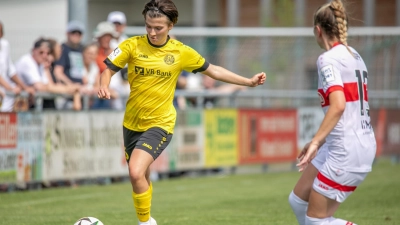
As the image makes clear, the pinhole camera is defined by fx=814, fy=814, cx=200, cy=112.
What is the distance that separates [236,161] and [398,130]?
198 inches

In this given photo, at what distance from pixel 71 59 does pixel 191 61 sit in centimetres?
662

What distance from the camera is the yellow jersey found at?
8062 millimetres

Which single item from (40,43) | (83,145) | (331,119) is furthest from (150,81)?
(40,43)

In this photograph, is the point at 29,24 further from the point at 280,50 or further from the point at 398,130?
the point at 398,130

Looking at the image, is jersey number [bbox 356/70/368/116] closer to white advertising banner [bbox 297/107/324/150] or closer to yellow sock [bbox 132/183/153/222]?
yellow sock [bbox 132/183/153/222]

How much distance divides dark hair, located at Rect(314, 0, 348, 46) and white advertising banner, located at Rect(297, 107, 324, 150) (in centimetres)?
1184

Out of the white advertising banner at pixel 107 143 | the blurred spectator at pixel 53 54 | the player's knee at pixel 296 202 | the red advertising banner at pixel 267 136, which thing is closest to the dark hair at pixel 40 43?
the blurred spectator at pixel 53 54

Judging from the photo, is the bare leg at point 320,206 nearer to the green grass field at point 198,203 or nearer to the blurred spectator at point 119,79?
the green grass field at point 198,203

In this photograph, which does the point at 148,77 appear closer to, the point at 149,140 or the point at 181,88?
the point at 149,140

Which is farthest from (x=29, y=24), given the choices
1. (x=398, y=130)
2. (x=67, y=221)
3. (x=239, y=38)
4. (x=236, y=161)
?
(x=67, y=221)

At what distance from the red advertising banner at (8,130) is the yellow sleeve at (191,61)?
5063mm

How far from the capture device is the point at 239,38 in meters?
19.5

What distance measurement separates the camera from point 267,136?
1762cm

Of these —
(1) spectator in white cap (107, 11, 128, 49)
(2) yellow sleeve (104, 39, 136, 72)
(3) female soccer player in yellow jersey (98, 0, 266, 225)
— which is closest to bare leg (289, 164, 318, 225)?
(3) female soccer player in yellow jersey (98, 0, 266, 225)
